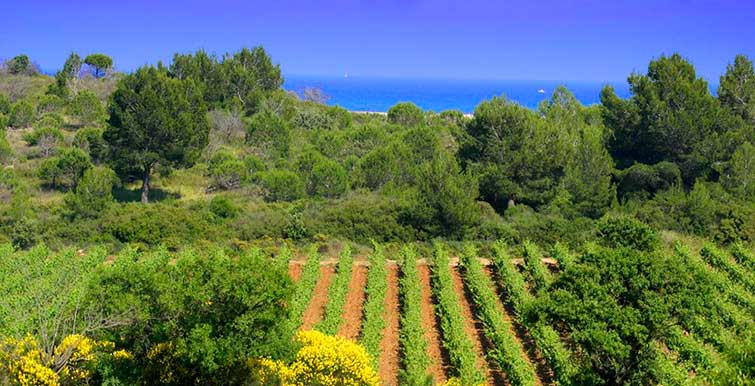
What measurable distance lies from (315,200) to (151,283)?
74.0 feet

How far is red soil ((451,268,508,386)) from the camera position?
60.7 ft

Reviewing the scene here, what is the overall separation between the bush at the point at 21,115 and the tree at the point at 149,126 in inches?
680

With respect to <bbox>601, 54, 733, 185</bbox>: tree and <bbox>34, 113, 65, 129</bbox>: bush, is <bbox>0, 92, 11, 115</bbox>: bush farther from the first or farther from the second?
<bbox>601, 54, 733, 185</bbox>: tree

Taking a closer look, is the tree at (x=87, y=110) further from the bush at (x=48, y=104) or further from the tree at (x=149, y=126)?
the tree at (x=149, y=126)

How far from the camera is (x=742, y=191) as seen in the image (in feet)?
114

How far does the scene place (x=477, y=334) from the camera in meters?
21.5

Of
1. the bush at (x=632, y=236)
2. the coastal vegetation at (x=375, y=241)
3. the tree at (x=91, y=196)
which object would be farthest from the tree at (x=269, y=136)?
the bush at (x=632, y=236)

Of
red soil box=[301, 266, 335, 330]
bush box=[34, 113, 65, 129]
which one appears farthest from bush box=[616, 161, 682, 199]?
bush box=[34, 113, 65, 129]

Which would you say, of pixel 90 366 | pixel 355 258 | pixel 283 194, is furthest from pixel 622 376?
pixel 283 194

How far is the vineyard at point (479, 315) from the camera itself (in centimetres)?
1777

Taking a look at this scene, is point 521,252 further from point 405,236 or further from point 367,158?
point 367,158

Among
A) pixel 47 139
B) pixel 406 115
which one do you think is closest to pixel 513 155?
pixel 406 115

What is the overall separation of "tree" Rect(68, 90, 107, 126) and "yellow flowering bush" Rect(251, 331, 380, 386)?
43.3 m

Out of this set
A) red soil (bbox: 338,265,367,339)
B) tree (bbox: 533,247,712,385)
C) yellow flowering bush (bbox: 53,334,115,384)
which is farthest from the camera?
red soil (bbox: 338,265,367,339)
